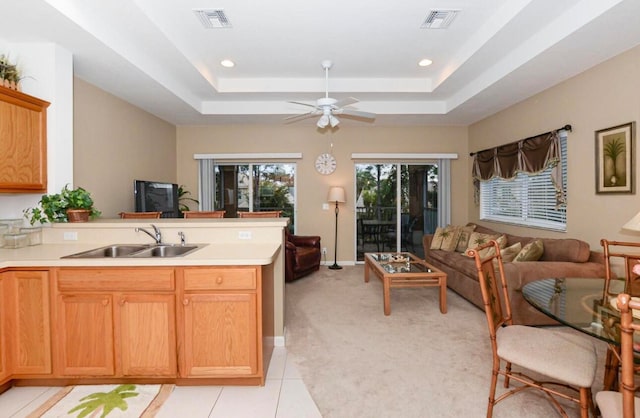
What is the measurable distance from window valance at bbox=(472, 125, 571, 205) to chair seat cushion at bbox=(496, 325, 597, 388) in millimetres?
2637

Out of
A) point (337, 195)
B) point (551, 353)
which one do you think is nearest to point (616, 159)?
point (551, 353)

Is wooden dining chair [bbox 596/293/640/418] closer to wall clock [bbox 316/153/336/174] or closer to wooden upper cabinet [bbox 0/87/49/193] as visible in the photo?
wooden upper cabinet [bbox 0/87/49/193]

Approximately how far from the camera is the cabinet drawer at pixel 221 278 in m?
2.09

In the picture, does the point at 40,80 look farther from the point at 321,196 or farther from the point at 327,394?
the point at 321,196

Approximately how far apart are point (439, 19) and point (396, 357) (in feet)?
10.0

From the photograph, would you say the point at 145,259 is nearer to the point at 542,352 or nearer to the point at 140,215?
the point at 140,215

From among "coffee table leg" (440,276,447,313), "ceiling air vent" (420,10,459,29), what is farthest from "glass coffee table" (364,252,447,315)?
"ceiling air vent" (420,10,459,29)

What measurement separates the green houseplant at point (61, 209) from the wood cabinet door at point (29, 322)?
0.79 m

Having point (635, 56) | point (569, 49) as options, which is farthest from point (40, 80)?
point (635, 56)

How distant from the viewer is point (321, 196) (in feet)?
20.0

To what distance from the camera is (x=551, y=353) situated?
5.44 feet

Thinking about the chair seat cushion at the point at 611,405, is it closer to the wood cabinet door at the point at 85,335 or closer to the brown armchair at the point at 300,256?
the wood cabinet door at the point at 85,335

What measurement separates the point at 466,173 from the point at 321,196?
2792 mm

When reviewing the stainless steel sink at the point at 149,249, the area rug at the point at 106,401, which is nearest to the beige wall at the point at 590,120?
the stainless steel sink at the point at 149,249
